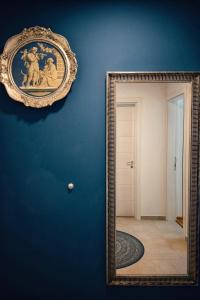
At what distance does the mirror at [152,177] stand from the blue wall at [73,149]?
83mm

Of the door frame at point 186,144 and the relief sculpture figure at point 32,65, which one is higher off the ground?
the relief sculpture figure at point 32,65

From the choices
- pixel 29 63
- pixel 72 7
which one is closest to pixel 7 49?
pixel 29 63

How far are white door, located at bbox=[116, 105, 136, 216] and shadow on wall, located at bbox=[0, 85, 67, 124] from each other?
0.43 m

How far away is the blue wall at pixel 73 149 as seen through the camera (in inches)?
68.3

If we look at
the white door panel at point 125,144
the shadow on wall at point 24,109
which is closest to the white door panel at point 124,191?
the white door panel at point 125,144

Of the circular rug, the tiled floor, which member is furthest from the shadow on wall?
the circular rug

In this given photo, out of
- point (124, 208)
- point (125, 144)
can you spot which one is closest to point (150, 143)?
point (125, 144)

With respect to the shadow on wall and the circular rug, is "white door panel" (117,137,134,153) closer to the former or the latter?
the shadow on wall

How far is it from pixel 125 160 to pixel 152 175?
0.70 feet

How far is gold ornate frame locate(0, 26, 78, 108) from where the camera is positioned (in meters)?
1.71

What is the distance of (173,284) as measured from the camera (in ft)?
5.85

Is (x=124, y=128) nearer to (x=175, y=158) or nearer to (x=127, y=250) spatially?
(x=175, y=158)

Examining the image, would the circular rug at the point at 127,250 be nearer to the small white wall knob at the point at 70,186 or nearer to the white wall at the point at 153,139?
the white wall at the point at 153,139

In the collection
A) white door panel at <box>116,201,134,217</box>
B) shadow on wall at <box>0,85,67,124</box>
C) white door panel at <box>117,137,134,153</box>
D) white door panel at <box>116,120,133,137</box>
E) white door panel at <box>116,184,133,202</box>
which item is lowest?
white door panel at <box>116,201,134,217</box>
